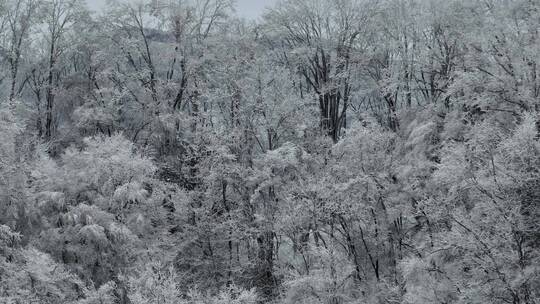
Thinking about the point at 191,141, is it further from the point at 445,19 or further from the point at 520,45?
the point at 520,45

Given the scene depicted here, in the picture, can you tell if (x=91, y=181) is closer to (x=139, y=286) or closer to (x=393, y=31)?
(x=139, y=286)

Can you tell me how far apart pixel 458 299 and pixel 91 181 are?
1527cm

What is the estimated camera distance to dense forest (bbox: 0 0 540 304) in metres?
20.4

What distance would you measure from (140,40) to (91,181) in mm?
12432

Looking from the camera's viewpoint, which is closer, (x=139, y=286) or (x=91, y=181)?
(x=139, y=286)

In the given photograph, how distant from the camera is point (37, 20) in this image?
33.6m

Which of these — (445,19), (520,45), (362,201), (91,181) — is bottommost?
(362,201)

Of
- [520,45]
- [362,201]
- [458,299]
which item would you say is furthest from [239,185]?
[520,45]

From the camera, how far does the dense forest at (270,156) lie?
20.4m

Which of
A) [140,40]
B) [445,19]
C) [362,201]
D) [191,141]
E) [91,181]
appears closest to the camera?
[91,181]

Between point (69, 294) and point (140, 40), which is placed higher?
point (140, 40)

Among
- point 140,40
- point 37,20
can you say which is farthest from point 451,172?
point 37,20

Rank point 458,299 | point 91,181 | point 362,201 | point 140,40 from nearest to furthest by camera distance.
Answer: point 458,299
point 91,181
point 362,201
point 140,40

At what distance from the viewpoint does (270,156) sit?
87.3 ft
